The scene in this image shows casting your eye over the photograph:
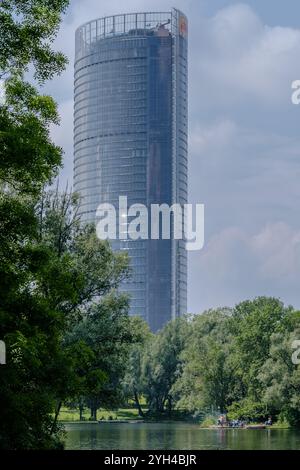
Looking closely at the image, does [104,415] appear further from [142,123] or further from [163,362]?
[142,123]

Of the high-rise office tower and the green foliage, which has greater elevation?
the high-rise office tower

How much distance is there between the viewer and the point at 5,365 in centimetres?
1325

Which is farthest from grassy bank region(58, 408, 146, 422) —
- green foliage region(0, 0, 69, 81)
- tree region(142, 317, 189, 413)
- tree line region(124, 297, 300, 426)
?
green foliage region(0, 0, 69, 81)

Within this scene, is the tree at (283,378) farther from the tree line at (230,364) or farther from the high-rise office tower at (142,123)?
the high-rise office tower at (142,123)

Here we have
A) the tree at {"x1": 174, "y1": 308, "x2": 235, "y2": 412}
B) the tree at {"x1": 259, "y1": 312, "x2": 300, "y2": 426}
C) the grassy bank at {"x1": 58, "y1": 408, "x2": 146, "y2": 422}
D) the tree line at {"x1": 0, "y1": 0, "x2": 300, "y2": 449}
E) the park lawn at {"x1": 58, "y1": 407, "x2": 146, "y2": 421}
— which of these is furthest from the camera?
the park lawn at {"x1": 58, "y1": 407, "x2": 146, "y2": 421}

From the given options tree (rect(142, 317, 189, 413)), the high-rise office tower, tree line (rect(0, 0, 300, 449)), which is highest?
the high-rise office tower

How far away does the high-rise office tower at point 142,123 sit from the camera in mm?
123544

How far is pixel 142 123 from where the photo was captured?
140m

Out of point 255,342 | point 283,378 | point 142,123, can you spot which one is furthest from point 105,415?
point 142,123

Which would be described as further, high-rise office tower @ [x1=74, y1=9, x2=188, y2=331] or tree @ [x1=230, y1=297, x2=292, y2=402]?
high-rise office tower @ [x1=74, y1=9, x2=188, y2=331]

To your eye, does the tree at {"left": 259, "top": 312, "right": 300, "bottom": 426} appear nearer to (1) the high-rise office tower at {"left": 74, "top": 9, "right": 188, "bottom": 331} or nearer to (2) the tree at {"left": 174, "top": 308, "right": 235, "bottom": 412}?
(2) the tree at {"left": 174, "top": 308, "right": 235, "bottom": 412}

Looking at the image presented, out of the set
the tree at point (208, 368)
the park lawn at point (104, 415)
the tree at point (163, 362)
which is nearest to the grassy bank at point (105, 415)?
the park lawn at point (104, 415)

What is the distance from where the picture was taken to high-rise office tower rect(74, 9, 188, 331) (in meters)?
124

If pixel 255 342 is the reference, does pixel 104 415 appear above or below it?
below
